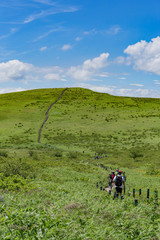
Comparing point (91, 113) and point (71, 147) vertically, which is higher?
point (91, 113)

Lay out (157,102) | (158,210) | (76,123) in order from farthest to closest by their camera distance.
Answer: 1. (157,102)
2. (76,123)
3. (158,210)

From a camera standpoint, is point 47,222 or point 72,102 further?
point 72,102

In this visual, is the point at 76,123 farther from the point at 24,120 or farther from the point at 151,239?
the point at 151,239

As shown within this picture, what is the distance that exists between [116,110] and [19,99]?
60.7 meters

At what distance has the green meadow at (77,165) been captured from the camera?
9117 millimetres

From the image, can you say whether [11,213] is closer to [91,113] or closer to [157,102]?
[91,113]

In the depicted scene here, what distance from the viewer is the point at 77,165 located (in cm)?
3459

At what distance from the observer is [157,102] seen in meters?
128

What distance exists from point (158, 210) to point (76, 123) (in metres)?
78.0

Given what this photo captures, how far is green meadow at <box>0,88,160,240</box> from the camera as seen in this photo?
912 cm

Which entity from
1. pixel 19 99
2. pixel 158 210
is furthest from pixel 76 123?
pixel 158 210

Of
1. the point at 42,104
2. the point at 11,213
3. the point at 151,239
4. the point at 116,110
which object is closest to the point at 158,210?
the point at 151,239

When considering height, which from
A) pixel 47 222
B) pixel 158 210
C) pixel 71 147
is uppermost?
pixel 47 222

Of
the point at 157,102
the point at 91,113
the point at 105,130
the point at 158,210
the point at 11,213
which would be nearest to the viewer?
the point at 11,213
